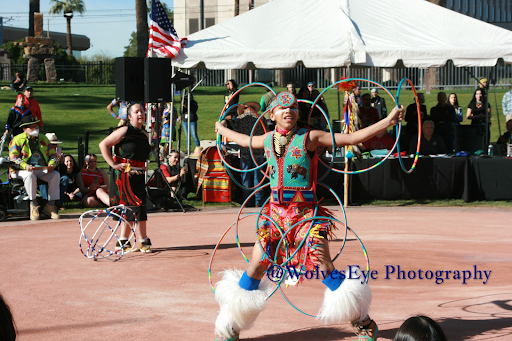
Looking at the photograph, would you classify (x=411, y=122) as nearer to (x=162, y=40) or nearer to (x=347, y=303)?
(x=162, y=40)

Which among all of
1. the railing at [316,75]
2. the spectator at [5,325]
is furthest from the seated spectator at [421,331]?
the railing at [316,75]

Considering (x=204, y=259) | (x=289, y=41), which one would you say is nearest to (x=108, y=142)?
(x=204, y=259)

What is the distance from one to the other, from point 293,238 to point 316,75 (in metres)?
33.5

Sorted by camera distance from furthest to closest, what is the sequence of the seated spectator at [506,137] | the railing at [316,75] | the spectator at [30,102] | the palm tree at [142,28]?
the railing at [316,75]
the palm tree at [142,28]
the seated spectator at [506,137]
the spectator at [30,102]

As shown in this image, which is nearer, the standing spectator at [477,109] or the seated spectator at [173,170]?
the seated spectator at [173,170]

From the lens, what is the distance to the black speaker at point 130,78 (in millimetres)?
10352

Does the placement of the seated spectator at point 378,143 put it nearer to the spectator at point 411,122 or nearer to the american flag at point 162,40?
the spectator at point 411,122

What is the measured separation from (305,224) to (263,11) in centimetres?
951

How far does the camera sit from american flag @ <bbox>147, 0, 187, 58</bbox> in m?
12.2

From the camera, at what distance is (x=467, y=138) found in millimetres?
13219

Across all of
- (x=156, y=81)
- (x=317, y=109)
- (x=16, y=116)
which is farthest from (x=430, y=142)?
(x=16, y=116)

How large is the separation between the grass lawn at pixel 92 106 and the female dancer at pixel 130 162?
9.87 metres

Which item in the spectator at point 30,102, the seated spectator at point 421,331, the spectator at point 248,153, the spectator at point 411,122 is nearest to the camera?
the seated spectator at point 421,331

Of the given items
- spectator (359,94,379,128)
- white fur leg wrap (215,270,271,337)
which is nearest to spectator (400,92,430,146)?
spectator (359,94,379,128)
